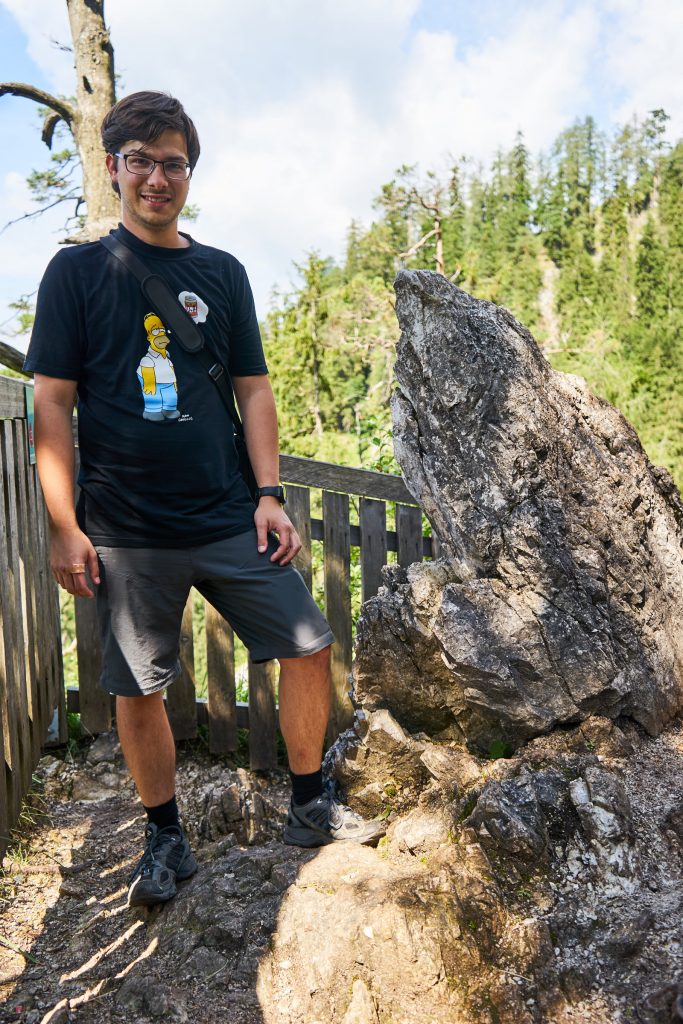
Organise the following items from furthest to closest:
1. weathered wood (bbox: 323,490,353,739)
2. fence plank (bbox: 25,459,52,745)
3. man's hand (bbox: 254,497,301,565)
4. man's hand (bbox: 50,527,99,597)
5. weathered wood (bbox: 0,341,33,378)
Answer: weathered wood (bbox: 0,341,33,378) → weathered wood (bbox: 323,490,353,739) → fence plank (bbox: 25,459,52,745) → man's hand (bbox: 254,497,301,565) → man's hand (bbox: 50,527,99,597)

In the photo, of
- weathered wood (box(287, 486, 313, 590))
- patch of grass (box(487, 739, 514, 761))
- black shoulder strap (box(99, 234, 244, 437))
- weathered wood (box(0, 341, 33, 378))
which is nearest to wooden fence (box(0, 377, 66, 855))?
black shoulder strap (box(99, 234, 244, 437))

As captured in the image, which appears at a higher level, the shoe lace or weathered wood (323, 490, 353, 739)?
weathered wood (323, 490, 353, 739)

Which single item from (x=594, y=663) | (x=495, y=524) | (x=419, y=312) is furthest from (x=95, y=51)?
(x=594, y=663)

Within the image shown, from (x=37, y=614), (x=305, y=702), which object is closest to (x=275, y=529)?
(x=305, y=702)

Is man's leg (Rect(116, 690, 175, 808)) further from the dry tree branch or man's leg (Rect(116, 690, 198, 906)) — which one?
the dry tree branch

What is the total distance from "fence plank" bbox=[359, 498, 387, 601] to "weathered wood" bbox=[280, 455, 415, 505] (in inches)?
2.6

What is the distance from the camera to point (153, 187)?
7.41 feet

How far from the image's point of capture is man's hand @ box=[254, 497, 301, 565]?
7.80ft

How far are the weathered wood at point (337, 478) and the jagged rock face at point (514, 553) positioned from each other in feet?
2.67

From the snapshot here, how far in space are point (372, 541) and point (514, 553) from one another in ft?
4.40

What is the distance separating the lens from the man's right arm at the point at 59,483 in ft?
7.14

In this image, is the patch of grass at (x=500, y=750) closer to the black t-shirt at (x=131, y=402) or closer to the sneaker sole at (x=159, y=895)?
the sneaker sole at (x=159, y=895)

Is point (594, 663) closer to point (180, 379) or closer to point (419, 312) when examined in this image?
point (419, 312)

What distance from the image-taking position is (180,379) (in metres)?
2.28
